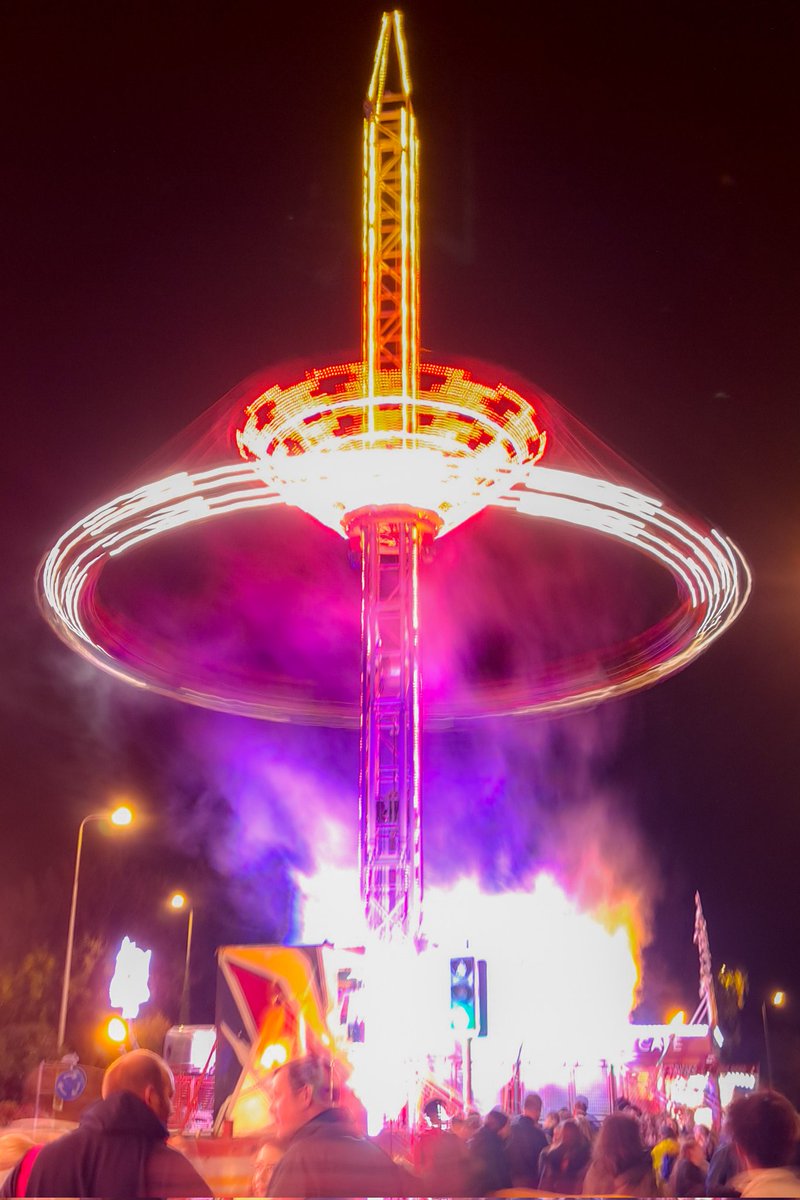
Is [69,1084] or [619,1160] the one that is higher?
[69,1084]

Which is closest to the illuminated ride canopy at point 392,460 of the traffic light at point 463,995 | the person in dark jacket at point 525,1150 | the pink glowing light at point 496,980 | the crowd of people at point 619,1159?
the pink glowing light at point 496,980

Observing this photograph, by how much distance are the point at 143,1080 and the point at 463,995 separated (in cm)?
1101

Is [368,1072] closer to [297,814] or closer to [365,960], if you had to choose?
[365,960]

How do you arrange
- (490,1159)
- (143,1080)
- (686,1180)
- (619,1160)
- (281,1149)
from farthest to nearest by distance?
(490,1159) < (686,1180) < (619,1160) < (281,1149) < (143,1080)

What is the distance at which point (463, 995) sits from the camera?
1548 centimetres

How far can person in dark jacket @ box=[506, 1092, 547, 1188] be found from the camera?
10.3m

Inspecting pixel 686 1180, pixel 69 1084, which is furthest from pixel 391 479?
pixel 686 1180

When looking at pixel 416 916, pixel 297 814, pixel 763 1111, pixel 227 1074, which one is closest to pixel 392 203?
pixel 416 916

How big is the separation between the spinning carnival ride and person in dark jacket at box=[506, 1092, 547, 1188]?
1001 centimetres

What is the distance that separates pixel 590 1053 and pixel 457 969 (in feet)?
65.0

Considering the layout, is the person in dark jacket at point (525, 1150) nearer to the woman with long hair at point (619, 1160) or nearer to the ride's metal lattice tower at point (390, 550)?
the woman with long hair at point (619, 1160)

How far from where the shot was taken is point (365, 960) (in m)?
13.8

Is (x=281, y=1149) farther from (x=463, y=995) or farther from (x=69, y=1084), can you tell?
(x=69, y=1084)

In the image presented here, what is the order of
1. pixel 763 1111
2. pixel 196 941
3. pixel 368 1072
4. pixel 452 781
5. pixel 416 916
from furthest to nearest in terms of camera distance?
pixel 196 941, pixel 452 781, pixel 416 916, pixel 368 1072, pixel 763 1111
